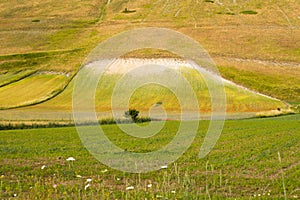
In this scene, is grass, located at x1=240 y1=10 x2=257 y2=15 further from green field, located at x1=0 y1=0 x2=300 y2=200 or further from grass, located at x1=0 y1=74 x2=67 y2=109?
grass, located at x1=0 y1=74 x2=67 y2=109

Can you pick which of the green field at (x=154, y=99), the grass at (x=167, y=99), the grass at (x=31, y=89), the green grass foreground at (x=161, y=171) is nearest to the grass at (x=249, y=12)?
the green field at (x=154, y=99)

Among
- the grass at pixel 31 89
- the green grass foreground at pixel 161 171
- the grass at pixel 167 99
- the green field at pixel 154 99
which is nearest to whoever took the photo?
the green grass foreground at pixel 161 171

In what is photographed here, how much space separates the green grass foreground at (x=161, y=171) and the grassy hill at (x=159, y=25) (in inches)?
1513

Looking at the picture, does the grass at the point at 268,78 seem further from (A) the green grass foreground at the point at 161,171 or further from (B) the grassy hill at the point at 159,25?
(A) the green grass foreground at the point at 161,171

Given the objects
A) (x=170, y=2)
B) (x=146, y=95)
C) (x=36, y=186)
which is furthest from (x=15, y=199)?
(x=170, y=2)

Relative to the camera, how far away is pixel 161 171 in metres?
19.7

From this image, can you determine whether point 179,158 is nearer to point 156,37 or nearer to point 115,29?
point 156,37

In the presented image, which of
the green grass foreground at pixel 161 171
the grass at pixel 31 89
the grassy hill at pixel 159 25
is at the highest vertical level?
the grassy hill at pixel 159 25

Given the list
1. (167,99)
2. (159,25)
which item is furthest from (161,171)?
(159,25)

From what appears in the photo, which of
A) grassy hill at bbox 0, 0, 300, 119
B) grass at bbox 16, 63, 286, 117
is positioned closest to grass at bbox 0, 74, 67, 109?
grassy hill at bbox 0, 0, 300, 119

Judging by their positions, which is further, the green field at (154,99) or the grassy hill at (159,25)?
the grassy hill at (159,25)

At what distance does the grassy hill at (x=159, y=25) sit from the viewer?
7725cm

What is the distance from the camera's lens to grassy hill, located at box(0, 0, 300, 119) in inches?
3041

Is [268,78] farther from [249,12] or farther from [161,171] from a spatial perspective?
[161,171]
